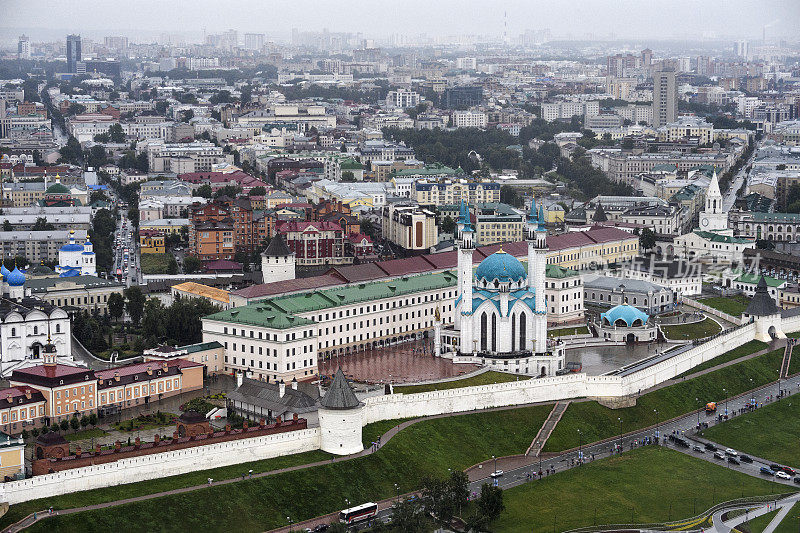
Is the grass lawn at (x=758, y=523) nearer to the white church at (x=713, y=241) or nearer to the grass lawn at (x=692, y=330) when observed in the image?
the grass lawn at (x=692, y=330)

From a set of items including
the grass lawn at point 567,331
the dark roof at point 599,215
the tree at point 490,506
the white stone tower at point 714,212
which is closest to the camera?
the tree at point 490,506

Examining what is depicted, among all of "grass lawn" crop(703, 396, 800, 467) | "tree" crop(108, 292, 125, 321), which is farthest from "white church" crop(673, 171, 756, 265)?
"tree" crop(108, 292, 125, 321)

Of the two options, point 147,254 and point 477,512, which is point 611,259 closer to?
point 147,254

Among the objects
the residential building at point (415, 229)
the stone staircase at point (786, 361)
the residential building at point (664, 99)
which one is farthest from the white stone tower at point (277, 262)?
the residential building at point (664, 99)

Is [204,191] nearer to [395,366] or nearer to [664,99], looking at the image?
[395,366]

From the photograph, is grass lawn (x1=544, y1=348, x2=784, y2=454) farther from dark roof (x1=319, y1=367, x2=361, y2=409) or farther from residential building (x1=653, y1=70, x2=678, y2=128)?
residential building (x1=653, y1=70, x2=678, y2=128)

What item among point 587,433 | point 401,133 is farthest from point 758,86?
point 587,433

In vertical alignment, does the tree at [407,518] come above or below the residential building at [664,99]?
below
